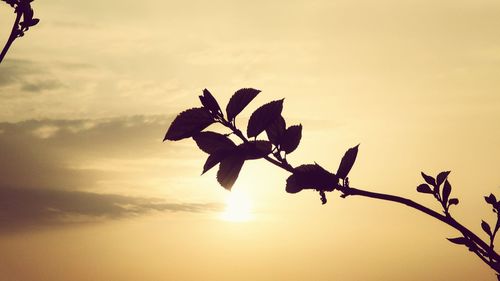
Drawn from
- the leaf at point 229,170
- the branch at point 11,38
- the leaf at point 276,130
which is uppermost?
the branch at point 11,38

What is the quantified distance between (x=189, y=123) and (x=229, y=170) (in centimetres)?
29

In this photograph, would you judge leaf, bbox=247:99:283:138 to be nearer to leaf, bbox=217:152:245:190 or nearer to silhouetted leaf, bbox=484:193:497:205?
leaf, bbox=217:152:245:190

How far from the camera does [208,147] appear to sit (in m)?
2.39

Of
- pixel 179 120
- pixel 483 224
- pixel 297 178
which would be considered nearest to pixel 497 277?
pixel 483 224

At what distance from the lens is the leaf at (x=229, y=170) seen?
7.39 feet

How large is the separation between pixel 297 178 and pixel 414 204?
1.64ft

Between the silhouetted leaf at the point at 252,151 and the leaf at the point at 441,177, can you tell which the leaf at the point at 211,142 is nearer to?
the silhouetted leaf at the point at 252,151

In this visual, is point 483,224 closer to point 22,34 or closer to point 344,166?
point 344,166

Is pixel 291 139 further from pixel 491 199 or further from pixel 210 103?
pixel 491 199

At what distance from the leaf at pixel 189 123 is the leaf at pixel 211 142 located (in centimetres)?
4

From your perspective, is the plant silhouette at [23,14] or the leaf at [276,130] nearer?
the leaf at [276,130]

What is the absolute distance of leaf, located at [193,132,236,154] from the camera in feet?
7.73

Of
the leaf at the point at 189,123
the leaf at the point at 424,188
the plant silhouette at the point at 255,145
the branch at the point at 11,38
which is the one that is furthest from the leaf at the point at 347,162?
the branch at the point at 11,38

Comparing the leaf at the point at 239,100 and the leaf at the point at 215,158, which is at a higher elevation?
the leaf at the point at 239,100
